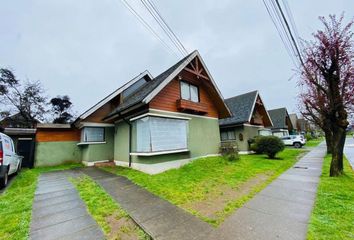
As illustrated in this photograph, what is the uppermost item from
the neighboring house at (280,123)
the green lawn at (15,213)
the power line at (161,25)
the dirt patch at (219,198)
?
the power line at (161,25)

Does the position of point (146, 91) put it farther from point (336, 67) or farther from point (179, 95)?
point (336, 67)

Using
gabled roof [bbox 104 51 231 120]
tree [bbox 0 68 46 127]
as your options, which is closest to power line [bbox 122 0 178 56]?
gabled roof [bbox 104 51 231 120]

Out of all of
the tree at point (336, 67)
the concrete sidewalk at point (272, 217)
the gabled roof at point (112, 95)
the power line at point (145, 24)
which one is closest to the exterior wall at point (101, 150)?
the gabled roof at point (112, 95)

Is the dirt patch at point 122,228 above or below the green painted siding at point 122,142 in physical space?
below

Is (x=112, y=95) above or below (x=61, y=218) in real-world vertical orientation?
above

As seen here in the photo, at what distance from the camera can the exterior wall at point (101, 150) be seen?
39.7 feet

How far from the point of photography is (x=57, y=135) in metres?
13.0

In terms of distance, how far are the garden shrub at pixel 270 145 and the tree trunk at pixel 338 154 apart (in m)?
5.85

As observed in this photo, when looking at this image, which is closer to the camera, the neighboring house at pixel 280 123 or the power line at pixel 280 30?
the power line at pixel 280 30

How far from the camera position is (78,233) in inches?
126

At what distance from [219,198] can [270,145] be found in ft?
35.8

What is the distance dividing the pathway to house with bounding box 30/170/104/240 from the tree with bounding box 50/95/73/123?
27.3m

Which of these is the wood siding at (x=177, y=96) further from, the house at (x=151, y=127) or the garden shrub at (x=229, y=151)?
the garden shrub at (x=229, y=151)

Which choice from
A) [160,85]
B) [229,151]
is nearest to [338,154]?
[229,151]
